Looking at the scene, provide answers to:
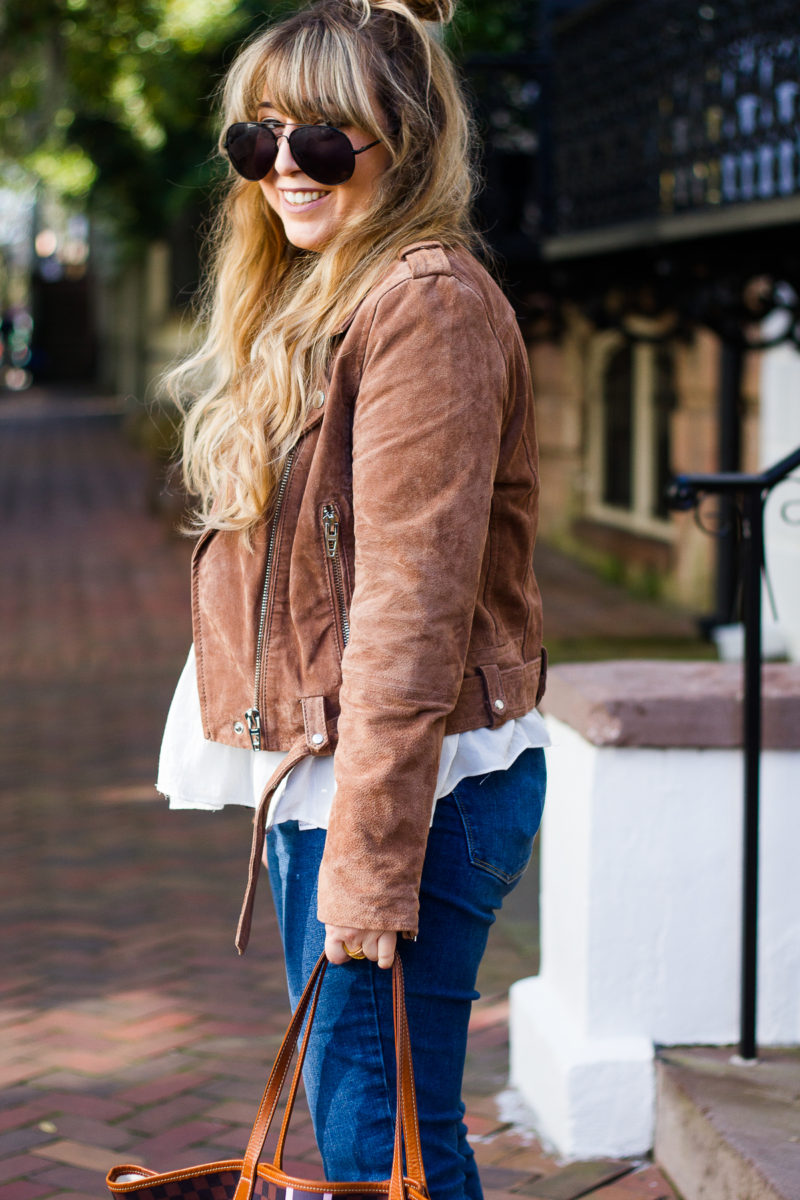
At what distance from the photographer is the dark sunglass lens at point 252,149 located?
68.7 inches

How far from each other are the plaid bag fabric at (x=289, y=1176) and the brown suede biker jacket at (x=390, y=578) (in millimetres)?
130

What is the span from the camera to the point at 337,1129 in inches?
63.4

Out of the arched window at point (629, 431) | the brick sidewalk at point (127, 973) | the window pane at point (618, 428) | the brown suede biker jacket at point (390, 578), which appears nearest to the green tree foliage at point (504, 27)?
the arched window at point (629, 431)

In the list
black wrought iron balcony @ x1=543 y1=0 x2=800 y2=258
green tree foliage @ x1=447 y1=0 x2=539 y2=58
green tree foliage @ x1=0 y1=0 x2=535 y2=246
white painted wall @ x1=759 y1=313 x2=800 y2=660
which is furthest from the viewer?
green tree foliage @ x1=0 y1=0 x2=535 y2=246

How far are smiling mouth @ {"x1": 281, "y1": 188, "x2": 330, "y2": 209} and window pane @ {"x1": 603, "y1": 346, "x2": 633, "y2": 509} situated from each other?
8958 mm

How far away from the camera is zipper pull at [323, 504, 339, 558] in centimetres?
162

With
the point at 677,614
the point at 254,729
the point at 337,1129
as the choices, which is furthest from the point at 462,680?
the point at 677,614

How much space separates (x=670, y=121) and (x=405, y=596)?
5.24 m

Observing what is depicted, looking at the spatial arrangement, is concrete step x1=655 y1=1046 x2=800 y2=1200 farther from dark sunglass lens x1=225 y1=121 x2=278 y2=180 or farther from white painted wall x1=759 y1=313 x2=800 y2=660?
white painted wall x1=759 y1=313 x2=800 y2=660

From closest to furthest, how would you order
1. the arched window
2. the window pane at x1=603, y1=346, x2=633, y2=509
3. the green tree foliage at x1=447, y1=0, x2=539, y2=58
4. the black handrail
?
1. the black handrail
2. the arched window
3. the green tree foliage at x1=447, y1=0, x2=539, y2=58
4. the window pane at x1=603, y1=346, x2=633, y2=509

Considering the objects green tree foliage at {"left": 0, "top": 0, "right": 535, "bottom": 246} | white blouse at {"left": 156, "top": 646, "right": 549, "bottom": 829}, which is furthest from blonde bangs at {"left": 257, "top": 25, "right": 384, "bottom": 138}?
green tree foliage at {"left": 0, "top": 0, "right": 535, "bottom": 246}

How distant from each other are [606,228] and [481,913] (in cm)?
569

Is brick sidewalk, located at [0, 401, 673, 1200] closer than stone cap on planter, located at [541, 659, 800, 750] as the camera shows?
No

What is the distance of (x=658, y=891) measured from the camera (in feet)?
8.84
